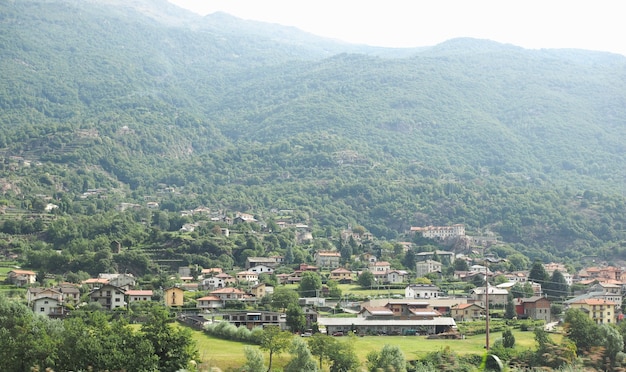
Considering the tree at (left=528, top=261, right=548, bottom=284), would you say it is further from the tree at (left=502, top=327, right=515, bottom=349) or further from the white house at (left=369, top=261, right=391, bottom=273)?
the tree at (left=502, top=327, right=515, bottom=349)

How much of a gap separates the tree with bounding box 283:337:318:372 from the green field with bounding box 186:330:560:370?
2155 mm

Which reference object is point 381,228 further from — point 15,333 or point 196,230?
point 15,333

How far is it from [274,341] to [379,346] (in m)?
8.28

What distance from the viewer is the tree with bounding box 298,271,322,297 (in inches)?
3356

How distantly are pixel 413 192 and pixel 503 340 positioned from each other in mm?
111673

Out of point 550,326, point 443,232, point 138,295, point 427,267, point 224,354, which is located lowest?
point 550,326

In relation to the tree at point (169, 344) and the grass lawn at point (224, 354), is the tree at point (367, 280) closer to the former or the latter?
the grass lawn at point (224, 354)

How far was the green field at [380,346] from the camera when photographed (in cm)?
5255

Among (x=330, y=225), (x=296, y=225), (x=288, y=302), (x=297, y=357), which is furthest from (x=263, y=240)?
(x=297, y=357)

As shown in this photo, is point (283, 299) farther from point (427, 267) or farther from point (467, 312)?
point (427, 267)

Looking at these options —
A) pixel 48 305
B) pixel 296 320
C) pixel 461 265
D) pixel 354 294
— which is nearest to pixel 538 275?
pixel 461 265

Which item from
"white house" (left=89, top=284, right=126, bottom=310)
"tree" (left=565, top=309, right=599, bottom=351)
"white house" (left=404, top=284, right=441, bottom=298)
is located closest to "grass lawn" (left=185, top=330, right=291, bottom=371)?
"white house" (left=89, top=284, right=126, bottom=310)

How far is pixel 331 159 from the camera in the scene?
193750mm

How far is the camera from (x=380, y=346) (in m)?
59.3
